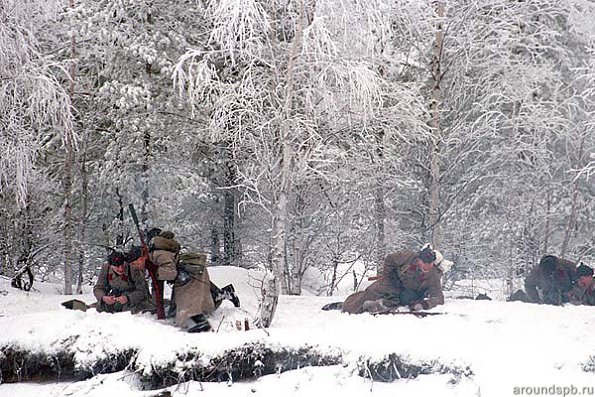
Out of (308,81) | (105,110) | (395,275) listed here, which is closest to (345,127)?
(308,81)

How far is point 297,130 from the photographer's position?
849 centimetres

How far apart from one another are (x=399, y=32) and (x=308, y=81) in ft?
16.5

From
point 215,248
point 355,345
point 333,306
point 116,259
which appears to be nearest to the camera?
point 355,345

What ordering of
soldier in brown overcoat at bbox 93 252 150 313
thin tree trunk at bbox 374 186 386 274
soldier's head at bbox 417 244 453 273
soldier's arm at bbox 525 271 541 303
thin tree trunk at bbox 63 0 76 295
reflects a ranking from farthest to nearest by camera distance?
thin tree trunk at bbox 374 186 386 274, thin tree trunk at bbox 63 0 76 295, soldier's arm at bbox 525 271 541 303, soldier's head at bbox 417 244 453 273, soldier in brown overcoat at bbox 93 252 150 313

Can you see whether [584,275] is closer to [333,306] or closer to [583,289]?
[583,289]

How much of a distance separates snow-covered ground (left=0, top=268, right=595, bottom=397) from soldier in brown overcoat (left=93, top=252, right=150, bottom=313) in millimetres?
387

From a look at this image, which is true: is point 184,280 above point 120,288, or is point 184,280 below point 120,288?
above

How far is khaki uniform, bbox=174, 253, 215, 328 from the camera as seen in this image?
7.55 m

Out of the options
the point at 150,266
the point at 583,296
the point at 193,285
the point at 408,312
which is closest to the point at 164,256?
the point at 150,266

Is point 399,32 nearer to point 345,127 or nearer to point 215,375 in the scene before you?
point 345,127

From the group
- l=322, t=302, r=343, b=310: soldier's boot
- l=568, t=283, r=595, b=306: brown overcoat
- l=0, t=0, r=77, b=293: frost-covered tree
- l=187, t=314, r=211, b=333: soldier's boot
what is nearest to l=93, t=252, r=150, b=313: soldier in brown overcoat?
l=187, t=314, r=211, b=333: soldier's boot

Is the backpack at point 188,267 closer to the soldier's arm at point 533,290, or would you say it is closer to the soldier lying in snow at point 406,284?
the soldier lying in snow at point 406,284

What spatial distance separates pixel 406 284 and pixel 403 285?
6 centimetres

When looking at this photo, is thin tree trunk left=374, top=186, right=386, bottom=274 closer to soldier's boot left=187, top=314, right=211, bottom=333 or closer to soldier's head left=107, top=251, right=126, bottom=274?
soldier's boot left=187, top=314, right=211, bottom=333
